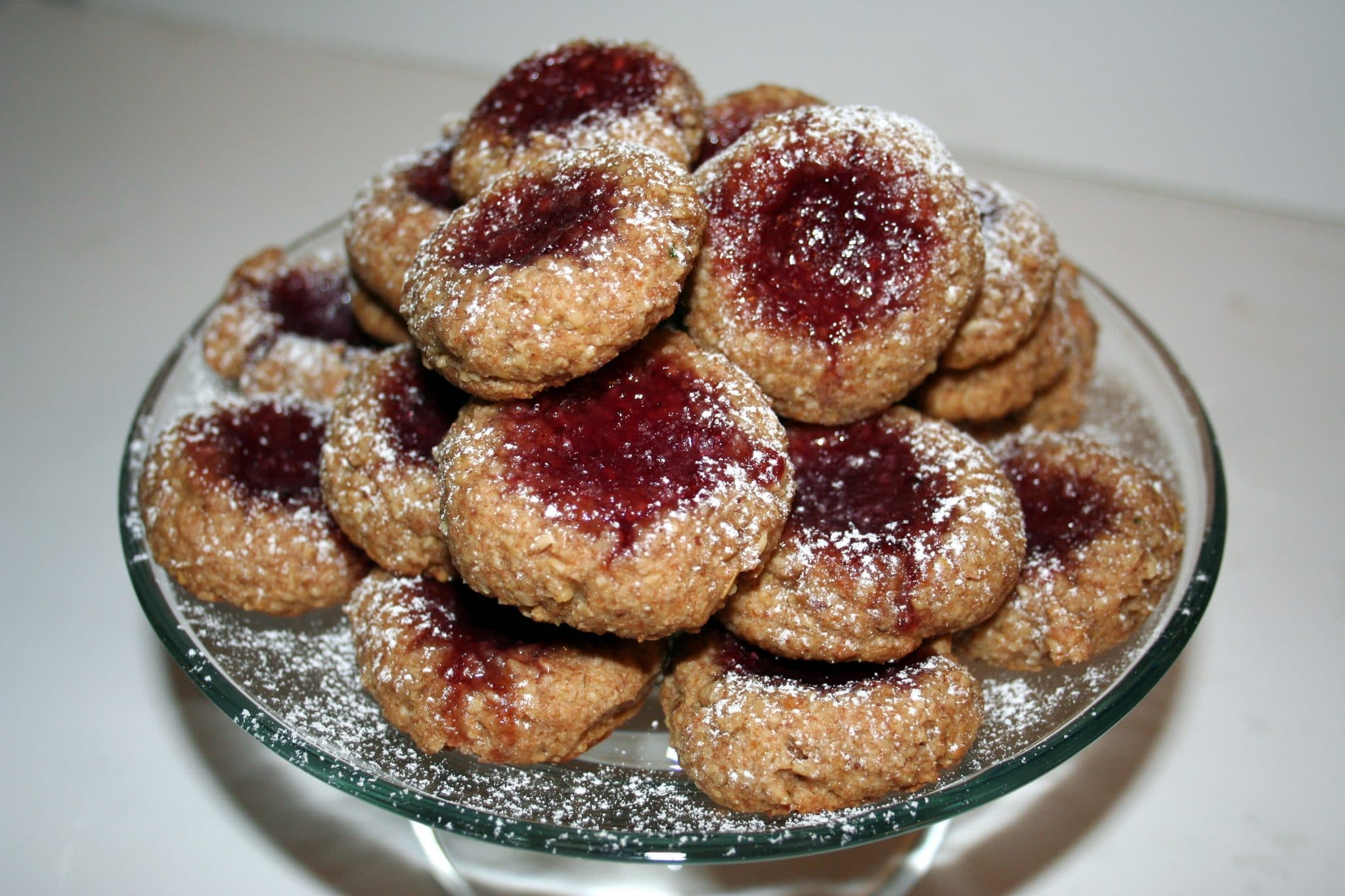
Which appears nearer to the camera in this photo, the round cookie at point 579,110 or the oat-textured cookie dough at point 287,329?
the round cookie at point 579,110

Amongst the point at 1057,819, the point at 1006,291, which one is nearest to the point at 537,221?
the point at 1006,291

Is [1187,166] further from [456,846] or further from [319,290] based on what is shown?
[456,846]

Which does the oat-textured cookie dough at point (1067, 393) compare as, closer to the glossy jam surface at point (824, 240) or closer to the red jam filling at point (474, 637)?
the glossy jam surface at point (824, 240)

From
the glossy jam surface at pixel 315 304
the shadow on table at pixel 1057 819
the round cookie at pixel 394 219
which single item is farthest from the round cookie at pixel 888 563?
the glossy jam surface at pixel 315 304

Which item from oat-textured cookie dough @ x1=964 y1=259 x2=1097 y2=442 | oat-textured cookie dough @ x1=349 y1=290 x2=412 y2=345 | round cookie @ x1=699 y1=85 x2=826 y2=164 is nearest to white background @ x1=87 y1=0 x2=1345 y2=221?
oat-textured cookie dough @ x1=964 y1=259 x2=1097 y2=442

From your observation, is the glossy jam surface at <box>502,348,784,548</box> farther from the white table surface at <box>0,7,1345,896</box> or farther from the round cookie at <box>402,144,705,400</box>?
the white table surface at <box>0,7,1345,896</box>

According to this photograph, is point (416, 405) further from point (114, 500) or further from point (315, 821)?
point (114, 500)
